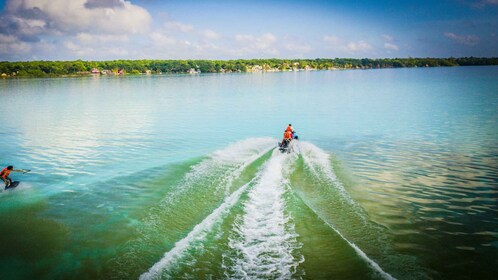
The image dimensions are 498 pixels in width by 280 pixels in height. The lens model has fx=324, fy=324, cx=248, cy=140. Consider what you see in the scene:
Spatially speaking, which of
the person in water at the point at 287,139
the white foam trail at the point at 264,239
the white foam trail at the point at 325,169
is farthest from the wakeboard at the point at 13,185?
the person in water at the point at 287,139

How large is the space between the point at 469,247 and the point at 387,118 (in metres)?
30.4

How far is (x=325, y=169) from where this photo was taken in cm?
1931

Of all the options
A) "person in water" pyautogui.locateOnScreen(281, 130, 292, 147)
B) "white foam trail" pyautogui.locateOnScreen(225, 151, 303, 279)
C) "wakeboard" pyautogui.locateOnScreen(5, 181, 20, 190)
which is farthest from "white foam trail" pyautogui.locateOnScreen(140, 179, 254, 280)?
"wakeboard" pyautogui.locateOnScreen(5, 181, 20, 190)

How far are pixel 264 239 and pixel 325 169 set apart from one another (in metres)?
9.47

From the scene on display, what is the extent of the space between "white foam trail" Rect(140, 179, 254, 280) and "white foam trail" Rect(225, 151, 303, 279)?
0.78 m

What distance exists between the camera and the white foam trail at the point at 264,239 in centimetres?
918

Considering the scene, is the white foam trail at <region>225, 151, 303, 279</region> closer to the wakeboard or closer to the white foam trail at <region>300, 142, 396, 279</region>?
the white foam trail at <region>300, 142, 396, 279</region>

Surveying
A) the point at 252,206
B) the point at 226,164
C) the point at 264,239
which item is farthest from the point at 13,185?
the point at 264,239

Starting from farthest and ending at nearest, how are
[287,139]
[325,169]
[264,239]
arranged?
[287,139] < [325,169] < [264,239]

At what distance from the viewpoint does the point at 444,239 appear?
11047mm

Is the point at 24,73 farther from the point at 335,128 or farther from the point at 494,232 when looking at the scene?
the point at 494,232

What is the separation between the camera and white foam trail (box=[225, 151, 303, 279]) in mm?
9180

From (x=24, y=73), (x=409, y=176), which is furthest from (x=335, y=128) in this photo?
(x=24, y=73)

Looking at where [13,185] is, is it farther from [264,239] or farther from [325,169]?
[325,169]
